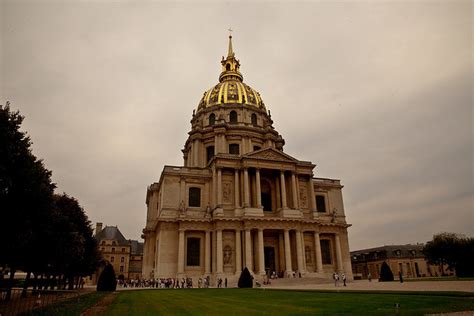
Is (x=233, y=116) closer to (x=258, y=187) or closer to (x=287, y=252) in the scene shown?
(x=258, y=187)

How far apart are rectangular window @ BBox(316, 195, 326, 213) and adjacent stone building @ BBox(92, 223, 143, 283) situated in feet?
154

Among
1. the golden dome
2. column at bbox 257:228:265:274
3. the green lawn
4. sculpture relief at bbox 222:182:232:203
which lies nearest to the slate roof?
the golden dome

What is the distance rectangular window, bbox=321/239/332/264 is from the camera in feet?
157

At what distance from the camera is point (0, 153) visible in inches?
615

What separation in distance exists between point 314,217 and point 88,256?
2913 centimetres

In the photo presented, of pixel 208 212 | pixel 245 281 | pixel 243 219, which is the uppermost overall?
pixel 208 212

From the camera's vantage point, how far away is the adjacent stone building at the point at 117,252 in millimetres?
75188

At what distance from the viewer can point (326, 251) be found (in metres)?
48.2

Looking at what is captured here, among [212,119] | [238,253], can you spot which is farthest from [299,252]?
[212,119]

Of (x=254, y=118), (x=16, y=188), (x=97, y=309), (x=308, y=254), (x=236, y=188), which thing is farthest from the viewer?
(x=254, y=118)

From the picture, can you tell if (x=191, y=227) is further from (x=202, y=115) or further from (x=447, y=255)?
(x=447, y=255)

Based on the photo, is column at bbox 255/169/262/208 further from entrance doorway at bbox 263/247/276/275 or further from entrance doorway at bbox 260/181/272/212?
entrance doorway at bbox 263/247/276/275

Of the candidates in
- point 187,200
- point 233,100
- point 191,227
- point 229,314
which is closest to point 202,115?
point 233,100

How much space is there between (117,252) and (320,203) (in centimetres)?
4875
